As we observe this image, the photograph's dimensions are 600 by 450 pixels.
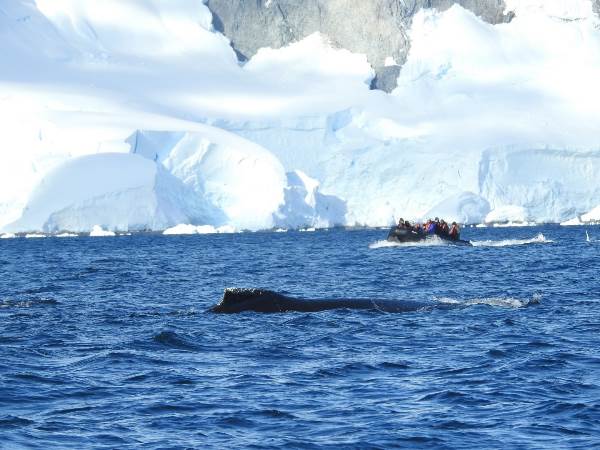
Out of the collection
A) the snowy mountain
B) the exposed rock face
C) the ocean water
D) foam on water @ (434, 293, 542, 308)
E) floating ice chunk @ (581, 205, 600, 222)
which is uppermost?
the exposed rock face

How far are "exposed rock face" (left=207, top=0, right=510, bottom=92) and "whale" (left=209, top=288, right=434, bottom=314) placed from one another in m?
126

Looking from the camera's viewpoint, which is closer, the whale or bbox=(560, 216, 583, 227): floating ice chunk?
the whale

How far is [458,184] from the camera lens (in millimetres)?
102875

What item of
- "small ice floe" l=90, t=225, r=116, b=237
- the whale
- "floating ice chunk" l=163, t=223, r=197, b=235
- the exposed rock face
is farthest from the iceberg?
the whale

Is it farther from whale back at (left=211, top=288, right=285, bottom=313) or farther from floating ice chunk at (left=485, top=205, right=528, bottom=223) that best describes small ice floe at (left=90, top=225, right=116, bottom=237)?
whale back at (left=211, top=288, right=285, bottom=313)

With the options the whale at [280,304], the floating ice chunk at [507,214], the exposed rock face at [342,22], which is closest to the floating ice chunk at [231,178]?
the floating ice chunk at [507,214]

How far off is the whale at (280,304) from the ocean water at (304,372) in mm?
345

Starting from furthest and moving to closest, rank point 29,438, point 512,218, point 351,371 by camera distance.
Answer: point 512,218, point 351,371, point 29,438

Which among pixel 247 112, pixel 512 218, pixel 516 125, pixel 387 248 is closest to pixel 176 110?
pixel 247 112

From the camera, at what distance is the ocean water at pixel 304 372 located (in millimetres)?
11695

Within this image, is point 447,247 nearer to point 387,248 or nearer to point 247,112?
point 387,248

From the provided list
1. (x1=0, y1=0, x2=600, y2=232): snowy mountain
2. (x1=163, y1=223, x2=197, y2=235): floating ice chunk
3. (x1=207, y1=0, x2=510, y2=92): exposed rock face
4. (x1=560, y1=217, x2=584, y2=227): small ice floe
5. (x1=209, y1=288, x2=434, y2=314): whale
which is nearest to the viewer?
(x1=209, y1=288, x2=434, y2=314): whale

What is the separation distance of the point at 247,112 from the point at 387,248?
78.1 m

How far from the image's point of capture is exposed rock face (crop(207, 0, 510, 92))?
147 meters
